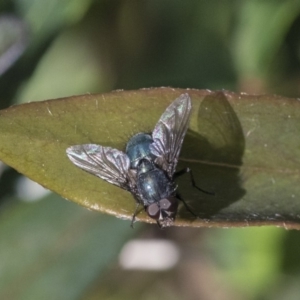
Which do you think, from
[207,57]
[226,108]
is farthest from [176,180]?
[207,57]

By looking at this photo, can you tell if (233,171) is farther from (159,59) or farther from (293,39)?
(159,59)

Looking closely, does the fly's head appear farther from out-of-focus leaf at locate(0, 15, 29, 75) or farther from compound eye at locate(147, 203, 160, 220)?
out-of-focus leaf at locate(0, 15, 29, 75)

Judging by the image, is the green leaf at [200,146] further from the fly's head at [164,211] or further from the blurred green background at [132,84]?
the blurred green background at [132,84]

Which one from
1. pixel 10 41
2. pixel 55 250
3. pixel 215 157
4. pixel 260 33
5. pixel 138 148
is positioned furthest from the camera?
pixel 260 33

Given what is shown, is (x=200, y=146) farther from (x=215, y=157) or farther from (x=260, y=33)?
(x=260, y=33)

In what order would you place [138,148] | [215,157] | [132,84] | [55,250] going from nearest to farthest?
[215,157], [138,148], [55,250], [132,84]

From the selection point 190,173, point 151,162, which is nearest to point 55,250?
point 151,162

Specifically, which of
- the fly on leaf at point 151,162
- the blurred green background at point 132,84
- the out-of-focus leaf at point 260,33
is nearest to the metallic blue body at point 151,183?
the fly on leaf at point 151,162
